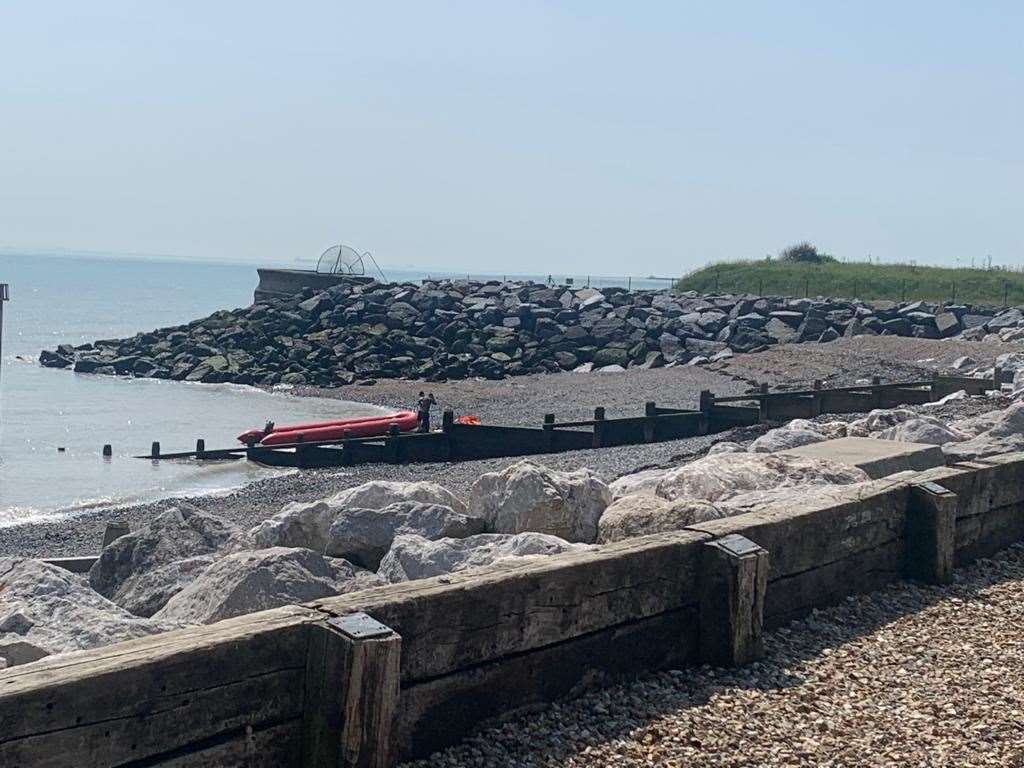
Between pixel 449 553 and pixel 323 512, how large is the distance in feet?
6.15

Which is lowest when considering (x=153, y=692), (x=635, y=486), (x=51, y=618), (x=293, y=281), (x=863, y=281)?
(x=51, y=618)

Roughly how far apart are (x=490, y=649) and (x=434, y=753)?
0.53 meters

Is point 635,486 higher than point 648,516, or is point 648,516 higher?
point 648,516

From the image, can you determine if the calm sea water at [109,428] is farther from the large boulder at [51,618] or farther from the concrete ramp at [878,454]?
the large boulder at [51,618]

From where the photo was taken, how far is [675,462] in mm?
18844

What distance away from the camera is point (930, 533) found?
340 inches

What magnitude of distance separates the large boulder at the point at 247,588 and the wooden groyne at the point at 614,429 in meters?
16.5

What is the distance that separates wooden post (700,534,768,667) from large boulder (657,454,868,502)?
9.14 feet

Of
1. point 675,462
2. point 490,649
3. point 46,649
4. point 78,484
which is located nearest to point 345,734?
point 490,649

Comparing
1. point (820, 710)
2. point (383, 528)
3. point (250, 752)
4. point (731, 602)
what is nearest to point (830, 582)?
point (731, 602)

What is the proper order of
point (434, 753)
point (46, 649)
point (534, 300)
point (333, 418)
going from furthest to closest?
point (534, 300) → point (333, 418) → point (46, 649) → point (434, 753)

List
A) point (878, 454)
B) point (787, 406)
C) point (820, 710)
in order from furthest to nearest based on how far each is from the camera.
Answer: point (787, 406)
point (878, 454)
point (820, 710)

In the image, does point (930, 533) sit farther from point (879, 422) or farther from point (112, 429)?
point (112, 429)

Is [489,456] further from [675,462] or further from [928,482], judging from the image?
[928,482]
